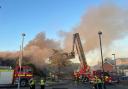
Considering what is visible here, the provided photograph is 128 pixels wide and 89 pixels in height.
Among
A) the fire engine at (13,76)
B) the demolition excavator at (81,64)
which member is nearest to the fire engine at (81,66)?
the demolition excavator at (81,64)

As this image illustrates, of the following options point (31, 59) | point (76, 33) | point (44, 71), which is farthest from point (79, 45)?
point (44, 71)

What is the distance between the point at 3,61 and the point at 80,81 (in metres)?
23.6

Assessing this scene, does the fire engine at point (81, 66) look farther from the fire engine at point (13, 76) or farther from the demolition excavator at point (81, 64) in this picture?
the fire engine at point (13, 76)

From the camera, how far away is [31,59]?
6888cm

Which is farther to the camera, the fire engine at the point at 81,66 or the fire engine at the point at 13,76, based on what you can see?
the fire engine at the point at 81,66

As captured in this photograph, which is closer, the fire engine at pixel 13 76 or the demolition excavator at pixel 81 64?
the fire engine at pixel 13 76

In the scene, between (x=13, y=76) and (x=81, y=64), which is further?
(x=81, y=64)

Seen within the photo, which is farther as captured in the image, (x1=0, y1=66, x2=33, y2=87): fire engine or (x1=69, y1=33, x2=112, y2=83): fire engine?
(x1=69, y1=33, x2=112, y2=83): fire engine

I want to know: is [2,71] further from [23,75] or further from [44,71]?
[44,71]

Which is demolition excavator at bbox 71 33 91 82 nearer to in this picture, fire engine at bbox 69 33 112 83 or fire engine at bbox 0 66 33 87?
fire engine at bbox 69 33 112 83

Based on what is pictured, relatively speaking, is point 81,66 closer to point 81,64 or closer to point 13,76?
point 81,64

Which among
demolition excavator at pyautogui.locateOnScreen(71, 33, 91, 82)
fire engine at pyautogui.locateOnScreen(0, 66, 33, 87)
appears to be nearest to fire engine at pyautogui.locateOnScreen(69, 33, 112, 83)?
demolition excavator at pyautogui.locateOnScreen(71, 33, 91, 82)

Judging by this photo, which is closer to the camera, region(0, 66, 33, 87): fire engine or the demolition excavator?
→ region(0, 66, 33, 87): fire engine

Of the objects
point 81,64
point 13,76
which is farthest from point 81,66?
point 13,76
